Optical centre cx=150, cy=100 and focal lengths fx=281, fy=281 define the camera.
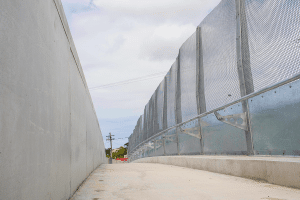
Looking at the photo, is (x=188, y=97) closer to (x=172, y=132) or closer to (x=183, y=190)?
(x=172, y=132)

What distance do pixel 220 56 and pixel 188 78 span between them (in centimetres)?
262

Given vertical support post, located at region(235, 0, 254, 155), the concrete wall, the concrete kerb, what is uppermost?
vertical support post, located at region(235, 0, 254, 155)

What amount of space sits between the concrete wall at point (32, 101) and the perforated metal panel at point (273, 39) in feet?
10.9

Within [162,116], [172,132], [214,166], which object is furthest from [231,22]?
[162,116]

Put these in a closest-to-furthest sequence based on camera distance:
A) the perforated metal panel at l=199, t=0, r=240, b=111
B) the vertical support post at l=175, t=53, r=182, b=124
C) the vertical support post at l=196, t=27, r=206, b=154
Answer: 1. the perforated metal panel at l=199, t=0, r=240, b=111
2. the vertical support post at l=196, t=27, r=206, b=154
3. the vertical support post at l=175, t=53, r=182, b=124

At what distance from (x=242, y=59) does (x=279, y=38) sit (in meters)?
1.11

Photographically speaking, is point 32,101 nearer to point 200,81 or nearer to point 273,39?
point 273,39

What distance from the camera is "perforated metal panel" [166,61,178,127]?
11.7 meters

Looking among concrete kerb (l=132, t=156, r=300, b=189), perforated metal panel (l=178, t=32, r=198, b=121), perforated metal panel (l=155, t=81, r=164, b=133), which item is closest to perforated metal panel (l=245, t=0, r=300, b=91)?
concrete kerb (l=132, t=156, r=300, b=189)

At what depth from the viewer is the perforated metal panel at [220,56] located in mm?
6135

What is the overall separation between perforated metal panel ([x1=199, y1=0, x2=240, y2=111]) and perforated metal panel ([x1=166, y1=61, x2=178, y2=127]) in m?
3.66

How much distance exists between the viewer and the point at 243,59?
18.6 feet

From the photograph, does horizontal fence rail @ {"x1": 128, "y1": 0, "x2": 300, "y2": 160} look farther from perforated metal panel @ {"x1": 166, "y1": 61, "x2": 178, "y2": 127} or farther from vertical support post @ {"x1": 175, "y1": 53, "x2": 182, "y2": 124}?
perforated metal panel @ {"x1": 166, "y1": 61, "x2": 178, "y2": 127}

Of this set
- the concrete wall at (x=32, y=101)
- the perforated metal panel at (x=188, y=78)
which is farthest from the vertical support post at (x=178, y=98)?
the concrete wall at (x=32, y=101)
